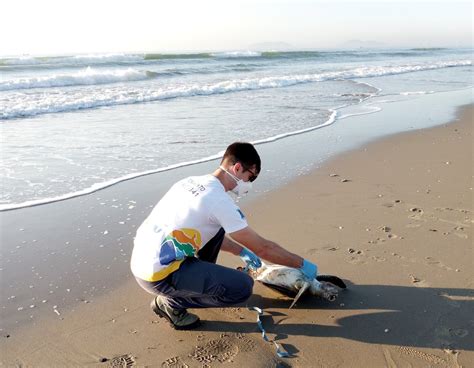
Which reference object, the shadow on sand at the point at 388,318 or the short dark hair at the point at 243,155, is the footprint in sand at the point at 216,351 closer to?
the shadow on sand at the point at 388,318

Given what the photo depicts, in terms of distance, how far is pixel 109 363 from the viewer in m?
2.71

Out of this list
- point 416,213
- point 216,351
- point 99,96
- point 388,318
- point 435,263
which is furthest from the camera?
point 99,96

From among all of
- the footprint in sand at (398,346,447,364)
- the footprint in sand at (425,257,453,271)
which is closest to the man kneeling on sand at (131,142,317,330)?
the footprint in sand at (398,346,447,364)

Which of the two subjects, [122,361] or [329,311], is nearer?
[122,361]

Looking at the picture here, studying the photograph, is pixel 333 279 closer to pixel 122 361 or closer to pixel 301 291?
pixel 301 291

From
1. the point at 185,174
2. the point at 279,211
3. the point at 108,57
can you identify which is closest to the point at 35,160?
the point at 185,174

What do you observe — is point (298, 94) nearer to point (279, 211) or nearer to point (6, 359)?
point (279, 211)

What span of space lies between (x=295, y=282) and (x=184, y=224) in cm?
92

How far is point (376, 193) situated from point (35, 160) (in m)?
4.57

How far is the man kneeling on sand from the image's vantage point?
2889mm

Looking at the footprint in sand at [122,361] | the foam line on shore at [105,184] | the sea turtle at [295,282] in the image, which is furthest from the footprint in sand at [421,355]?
the foam line on shore at [105,184]

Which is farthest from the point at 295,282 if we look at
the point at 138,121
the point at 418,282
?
the point at 138,121

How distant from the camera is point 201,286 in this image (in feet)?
9.75

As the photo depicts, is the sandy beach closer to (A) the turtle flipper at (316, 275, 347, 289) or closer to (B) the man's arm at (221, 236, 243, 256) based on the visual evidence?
(A) the turtle flipper at (316, 275, 347, 289)
